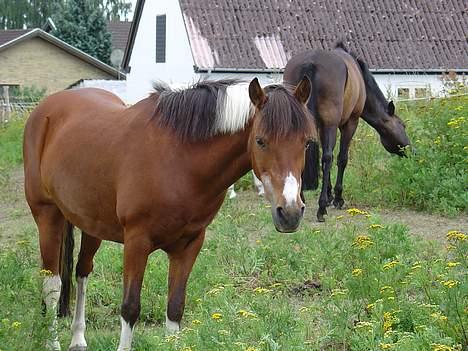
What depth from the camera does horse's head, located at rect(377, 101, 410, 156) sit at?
442 inches

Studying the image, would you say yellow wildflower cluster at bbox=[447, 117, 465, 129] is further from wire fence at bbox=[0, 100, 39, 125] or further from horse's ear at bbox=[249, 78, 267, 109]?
wire fence at bbox=[0, 100, 39, 125]

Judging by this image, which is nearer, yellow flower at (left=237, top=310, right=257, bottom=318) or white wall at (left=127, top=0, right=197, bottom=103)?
yellow flower at (left=237, top=310, right=257, bottom=318)

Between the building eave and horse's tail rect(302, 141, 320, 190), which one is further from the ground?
horse's tail rect(302, 141, 320, 190)

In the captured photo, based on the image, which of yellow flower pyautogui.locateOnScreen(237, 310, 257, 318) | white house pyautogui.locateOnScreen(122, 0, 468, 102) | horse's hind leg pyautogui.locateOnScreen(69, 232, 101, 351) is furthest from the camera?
white house pyautogui.locateOnScreen(122, 0, 468, 102)

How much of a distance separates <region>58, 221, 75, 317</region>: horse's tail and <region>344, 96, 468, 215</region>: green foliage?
194 inches

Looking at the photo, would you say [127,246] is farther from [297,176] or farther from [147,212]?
[297,176]

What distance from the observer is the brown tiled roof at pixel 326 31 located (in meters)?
26.5

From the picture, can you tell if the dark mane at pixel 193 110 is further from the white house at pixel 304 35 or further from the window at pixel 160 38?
the window at pixel 160 38

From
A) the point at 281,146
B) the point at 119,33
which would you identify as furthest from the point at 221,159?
the point at 119,33

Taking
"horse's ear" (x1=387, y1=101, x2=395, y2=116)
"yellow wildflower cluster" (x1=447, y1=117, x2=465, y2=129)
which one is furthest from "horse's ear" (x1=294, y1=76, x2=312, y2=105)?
"horse's ear" (x1=387, y1=101, x2=395, y2=116)

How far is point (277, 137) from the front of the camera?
4.58 meters

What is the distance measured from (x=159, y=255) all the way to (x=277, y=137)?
323cm

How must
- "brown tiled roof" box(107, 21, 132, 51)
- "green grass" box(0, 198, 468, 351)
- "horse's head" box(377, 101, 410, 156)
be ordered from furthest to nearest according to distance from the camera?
"brown tiled roof" box(107, 21, 132, 51), "horse's head" box(377, 101, 410, 156), "green grass" box(0, 198, 468, 351)

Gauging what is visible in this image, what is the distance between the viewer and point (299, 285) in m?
6.82
